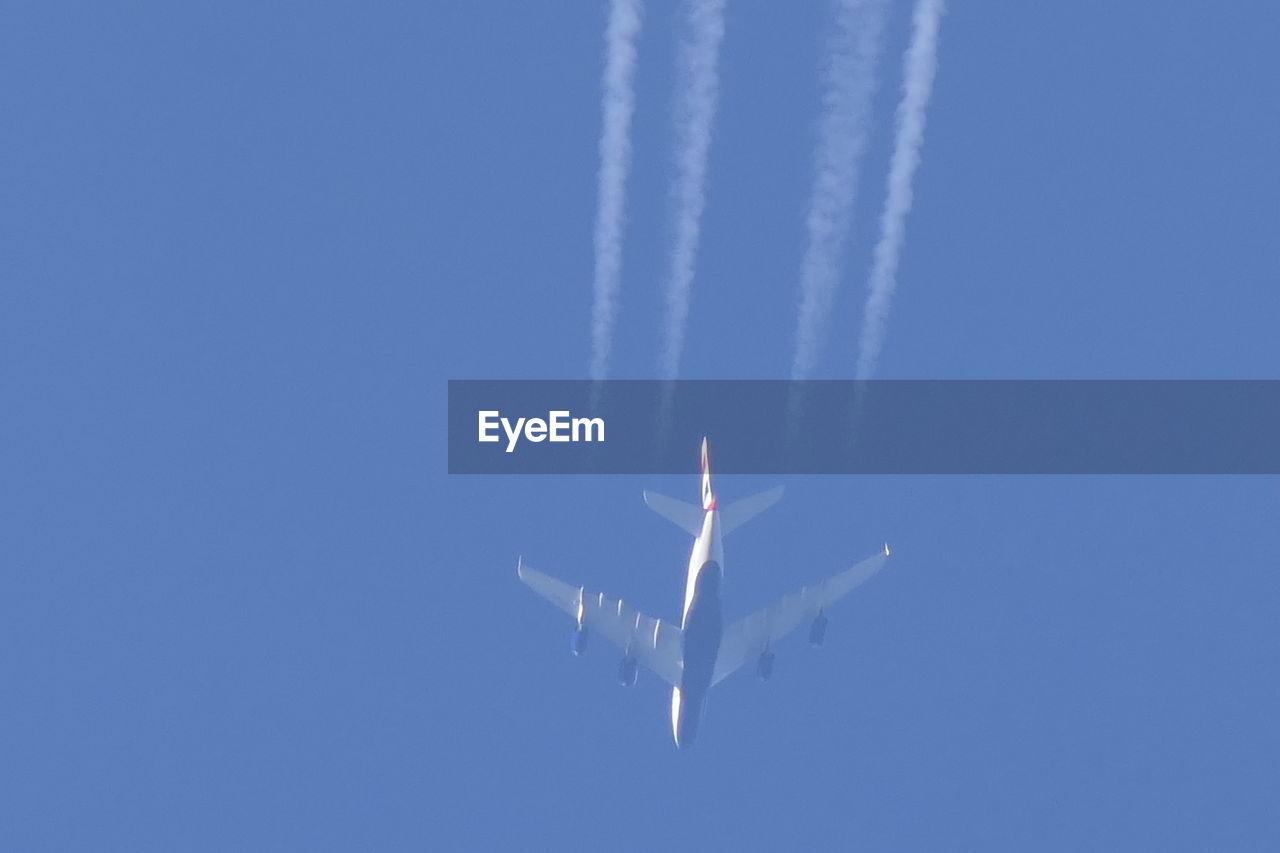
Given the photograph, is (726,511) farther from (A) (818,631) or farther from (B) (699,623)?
(A) (818,631)

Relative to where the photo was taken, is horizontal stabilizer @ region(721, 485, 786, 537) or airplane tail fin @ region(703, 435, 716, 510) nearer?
horizontal stabilizer @ region(721, 485, 786, 537)

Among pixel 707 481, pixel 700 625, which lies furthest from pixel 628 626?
pixel 707 481

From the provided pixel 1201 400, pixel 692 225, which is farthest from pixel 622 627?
pixel 1201 400

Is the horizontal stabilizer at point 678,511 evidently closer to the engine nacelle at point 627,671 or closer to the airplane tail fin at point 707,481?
the airplane tail fin at point 707,481

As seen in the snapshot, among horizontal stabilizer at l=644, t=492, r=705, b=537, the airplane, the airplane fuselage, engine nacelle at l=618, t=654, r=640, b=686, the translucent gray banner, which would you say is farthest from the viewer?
the translucent gray banner

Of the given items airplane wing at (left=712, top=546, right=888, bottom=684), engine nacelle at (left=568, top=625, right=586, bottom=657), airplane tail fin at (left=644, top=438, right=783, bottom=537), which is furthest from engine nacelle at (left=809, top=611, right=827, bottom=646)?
engine nacelle at (left=568, top=625, right=586, bottom=657)

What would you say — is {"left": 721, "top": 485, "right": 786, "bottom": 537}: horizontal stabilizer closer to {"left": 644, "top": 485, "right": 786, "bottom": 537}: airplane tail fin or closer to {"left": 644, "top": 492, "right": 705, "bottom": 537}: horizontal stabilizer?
{"left": 644, "top": 485, "right": 786, "bottom": 537}: airplane tail fin
